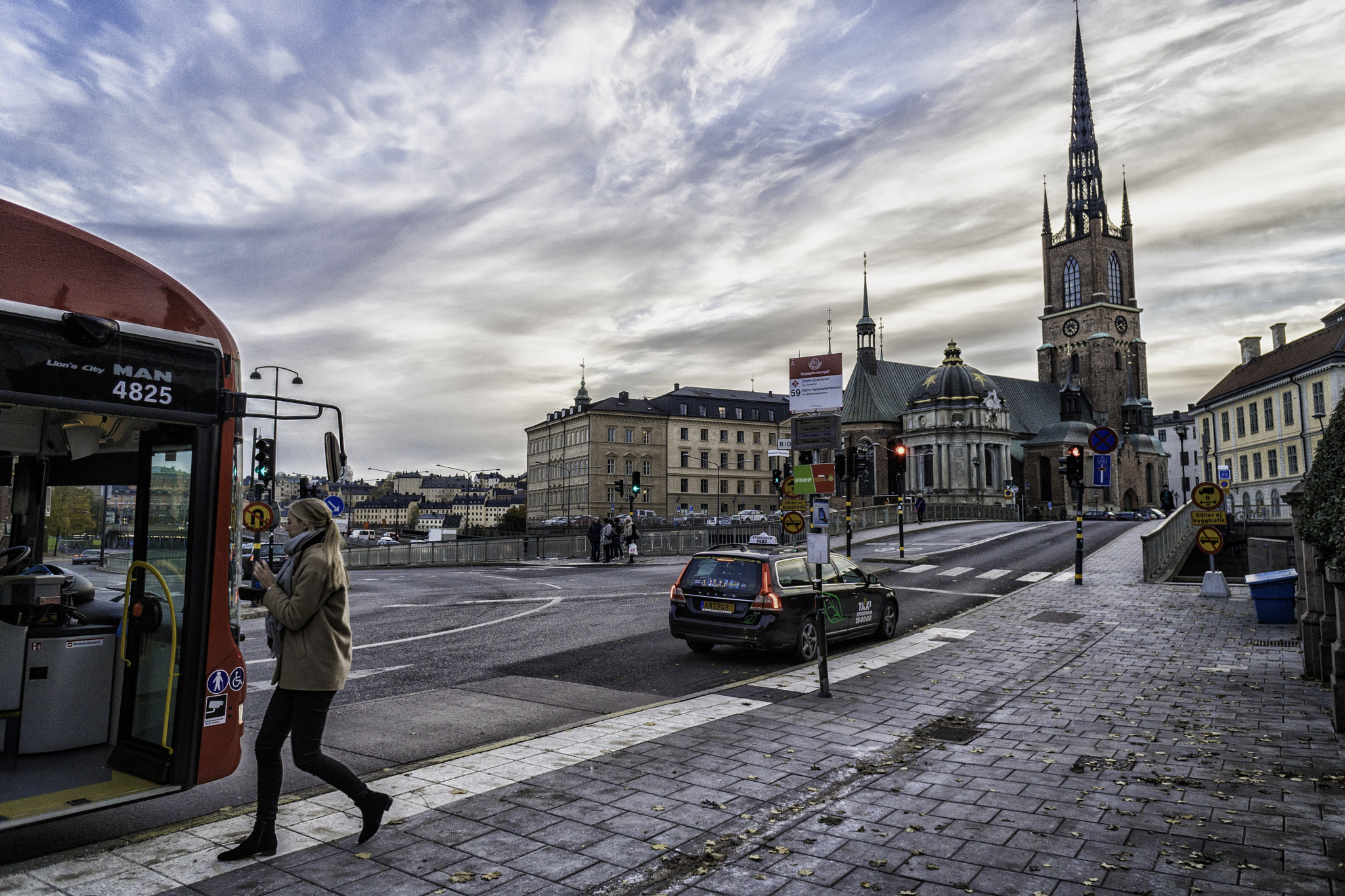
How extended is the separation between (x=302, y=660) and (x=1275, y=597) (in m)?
15.6

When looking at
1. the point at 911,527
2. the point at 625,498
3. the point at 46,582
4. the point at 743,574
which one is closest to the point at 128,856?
the point at 46,582

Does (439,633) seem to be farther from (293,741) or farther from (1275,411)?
(1275,411)

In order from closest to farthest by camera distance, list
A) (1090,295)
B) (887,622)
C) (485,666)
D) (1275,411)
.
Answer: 1. (485,666)
2. (887,622)
3. (1275,411)
4. (1090,295)

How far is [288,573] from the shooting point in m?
4.74

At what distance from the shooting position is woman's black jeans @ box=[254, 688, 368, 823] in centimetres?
470

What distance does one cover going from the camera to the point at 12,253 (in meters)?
4.52

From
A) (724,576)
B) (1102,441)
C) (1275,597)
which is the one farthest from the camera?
(1102,441)

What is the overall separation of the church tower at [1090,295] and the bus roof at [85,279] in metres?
109

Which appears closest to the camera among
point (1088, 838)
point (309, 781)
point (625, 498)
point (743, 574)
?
point (1088, 838)

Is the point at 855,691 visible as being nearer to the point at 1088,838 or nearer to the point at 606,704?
the point at 606,704

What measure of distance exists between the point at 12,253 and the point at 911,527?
48.9 meters

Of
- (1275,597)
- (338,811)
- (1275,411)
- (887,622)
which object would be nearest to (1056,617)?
(1275,597)

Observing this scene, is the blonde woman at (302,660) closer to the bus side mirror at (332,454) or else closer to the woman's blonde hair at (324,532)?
the woman's blonde hair at (324,532)

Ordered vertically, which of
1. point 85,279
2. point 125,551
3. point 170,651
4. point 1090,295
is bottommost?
point 170,651
